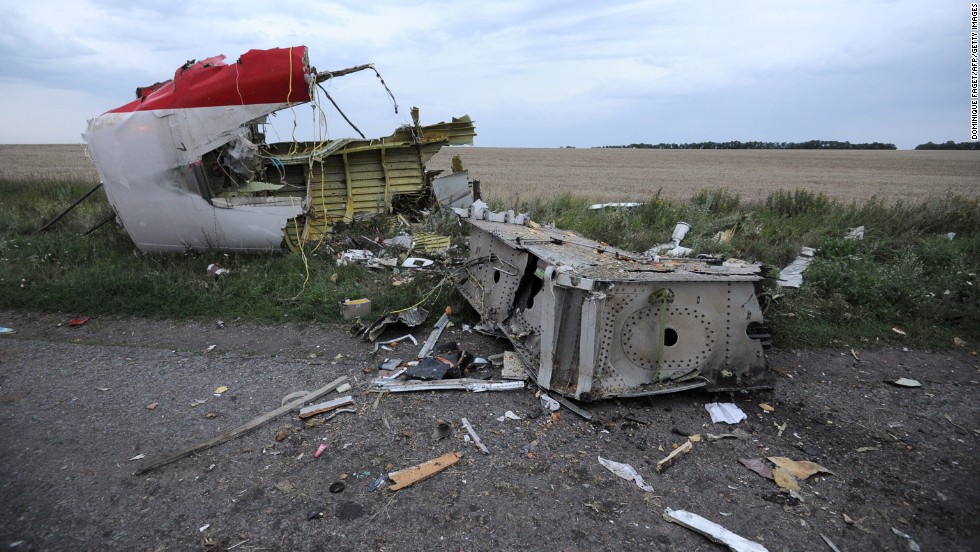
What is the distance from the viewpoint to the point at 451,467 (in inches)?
133

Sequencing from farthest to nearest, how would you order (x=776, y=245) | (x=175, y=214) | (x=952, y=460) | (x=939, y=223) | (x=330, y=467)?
1. (x=939, y=223)
2. (x=776, y=245)
3. (x=175, y=214)
4. (x=952, y=460)
5. (x=330, y=467)

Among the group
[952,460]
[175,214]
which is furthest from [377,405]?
[175,214]

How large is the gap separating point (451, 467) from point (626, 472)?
3.81ft

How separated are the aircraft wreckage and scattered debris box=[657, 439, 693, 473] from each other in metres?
0.54

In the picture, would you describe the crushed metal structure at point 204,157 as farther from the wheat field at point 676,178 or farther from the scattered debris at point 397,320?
the wheat field at point 676,178

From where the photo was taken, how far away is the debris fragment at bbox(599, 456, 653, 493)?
326cm

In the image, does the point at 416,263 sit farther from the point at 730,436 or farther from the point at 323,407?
the point at 730,436

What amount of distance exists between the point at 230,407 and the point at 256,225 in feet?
13.4

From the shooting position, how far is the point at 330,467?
11.0 ft

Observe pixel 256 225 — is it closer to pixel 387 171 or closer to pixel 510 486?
pixel 387 171

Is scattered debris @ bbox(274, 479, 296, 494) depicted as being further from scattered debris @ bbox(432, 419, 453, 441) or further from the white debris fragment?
the white debris fragment

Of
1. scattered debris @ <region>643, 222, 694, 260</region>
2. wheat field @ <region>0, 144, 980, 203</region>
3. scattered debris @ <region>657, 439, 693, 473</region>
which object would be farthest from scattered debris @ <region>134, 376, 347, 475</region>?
wheat field @ <region>0, 144, 980, 203</region>

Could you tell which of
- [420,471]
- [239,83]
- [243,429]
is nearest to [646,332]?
[420,471]

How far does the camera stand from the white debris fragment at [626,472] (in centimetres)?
326
